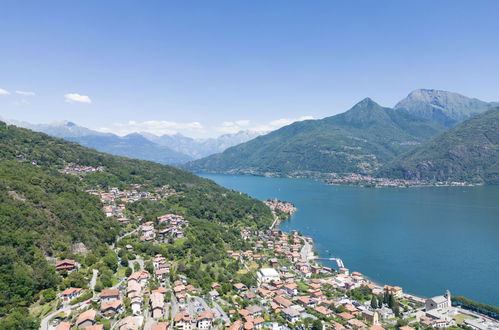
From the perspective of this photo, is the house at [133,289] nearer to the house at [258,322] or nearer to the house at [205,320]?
the house at [205,320]

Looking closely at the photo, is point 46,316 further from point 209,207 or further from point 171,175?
point 171,175

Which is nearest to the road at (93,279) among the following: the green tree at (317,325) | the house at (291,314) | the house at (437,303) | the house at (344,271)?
the house at (291,314)

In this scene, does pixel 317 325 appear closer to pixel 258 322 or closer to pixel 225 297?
pixel 258 322

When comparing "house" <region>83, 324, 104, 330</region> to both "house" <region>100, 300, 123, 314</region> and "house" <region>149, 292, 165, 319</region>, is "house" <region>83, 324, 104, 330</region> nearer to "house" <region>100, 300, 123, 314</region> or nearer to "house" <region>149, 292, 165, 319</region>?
"house" <region>100, 300, 123, 314</region>

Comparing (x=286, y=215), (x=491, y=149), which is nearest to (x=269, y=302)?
(x=286, y=215)

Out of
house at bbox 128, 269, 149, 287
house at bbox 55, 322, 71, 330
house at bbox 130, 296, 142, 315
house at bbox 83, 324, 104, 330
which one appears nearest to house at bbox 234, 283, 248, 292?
house at bbox 128, 269, 149, 287

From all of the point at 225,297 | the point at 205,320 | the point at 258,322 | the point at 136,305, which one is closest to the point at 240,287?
the point at 225,297

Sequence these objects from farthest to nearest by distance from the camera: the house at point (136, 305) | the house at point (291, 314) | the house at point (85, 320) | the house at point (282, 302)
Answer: the house at point (282, 302) → the house at point (291, 314) → the house at point (136, 305) → the house at point (85, 320)
